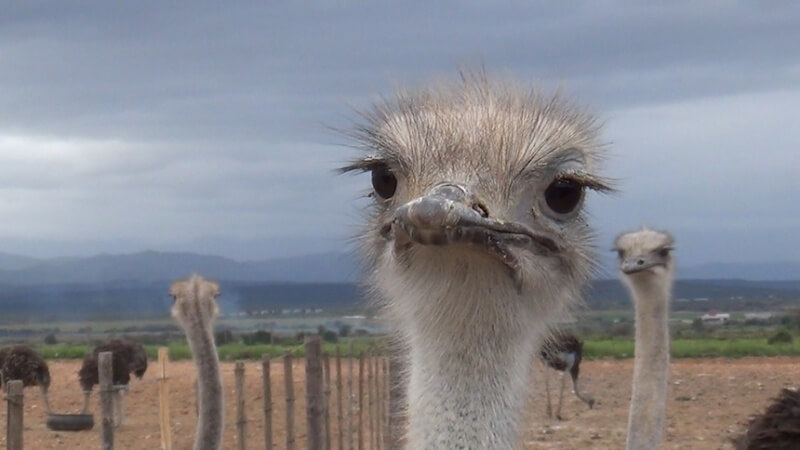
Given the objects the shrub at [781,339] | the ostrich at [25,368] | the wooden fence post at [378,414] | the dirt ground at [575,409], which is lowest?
the dirt ground at [575,409]

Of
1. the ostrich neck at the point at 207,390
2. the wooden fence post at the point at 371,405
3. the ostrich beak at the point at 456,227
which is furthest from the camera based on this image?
the wooden fence post at the point at 371,405

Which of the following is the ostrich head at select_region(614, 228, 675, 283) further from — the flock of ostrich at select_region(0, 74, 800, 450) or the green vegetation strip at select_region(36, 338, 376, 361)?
the green vegetation strip at select_region(36, 338, 376, 361)

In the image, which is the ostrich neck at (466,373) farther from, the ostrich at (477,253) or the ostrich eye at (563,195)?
the ostrich eye at (563,195)

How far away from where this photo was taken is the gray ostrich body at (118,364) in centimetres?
1445

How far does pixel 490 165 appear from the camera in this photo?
9.09 feet

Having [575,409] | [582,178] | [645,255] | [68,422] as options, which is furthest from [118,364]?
[582,178]

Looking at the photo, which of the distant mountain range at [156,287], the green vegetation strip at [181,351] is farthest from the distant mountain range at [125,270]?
the green vegetation strip at [181,351]

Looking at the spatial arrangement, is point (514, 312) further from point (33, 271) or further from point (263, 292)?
point (33, 271)

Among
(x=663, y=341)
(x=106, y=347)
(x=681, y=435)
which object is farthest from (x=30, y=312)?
(x=663, y=341)

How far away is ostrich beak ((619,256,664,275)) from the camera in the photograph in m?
6.75

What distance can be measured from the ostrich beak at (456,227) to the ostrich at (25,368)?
39.4 feet

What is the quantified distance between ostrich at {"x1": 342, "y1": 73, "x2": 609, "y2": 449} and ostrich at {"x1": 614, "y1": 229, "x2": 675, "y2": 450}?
2.70 meters

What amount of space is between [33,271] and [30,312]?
161 feet

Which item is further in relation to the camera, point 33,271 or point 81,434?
point 33,271
